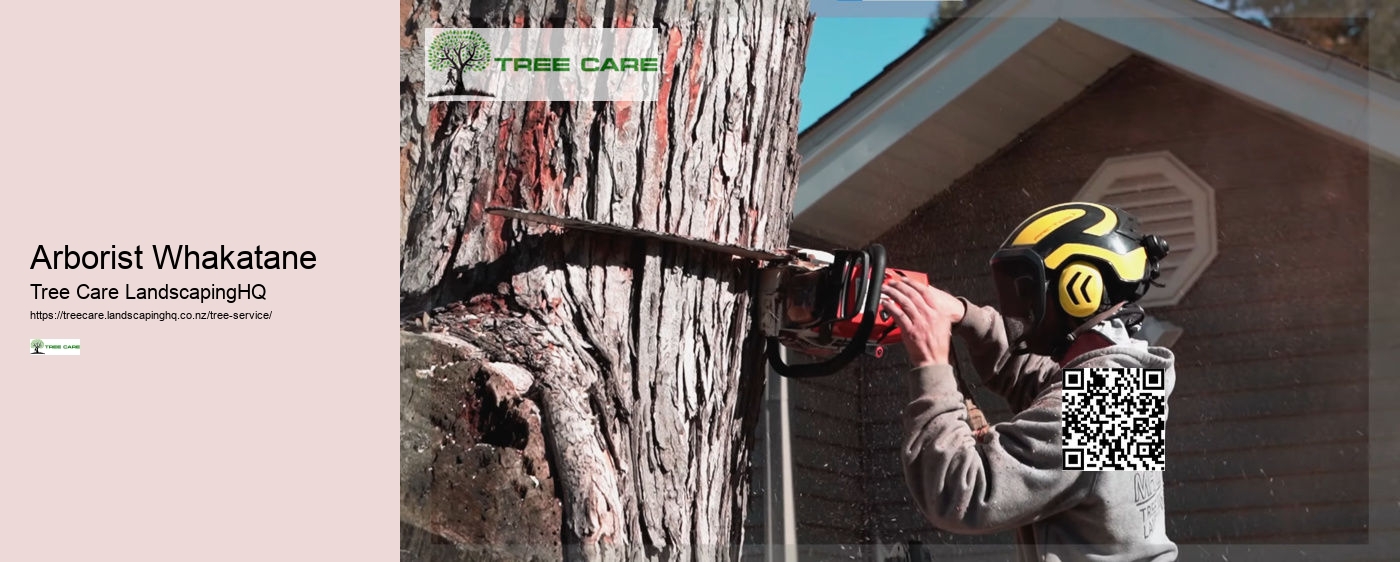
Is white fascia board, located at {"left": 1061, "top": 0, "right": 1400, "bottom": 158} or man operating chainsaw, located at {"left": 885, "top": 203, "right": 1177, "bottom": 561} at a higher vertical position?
white fascia board, located at {"left": 1061, "top": 0, "right": 1400, "bottom": 158}

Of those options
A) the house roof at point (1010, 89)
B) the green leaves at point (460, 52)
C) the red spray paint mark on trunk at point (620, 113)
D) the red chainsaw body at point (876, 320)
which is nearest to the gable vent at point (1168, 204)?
the house roof at point (1010, 89)

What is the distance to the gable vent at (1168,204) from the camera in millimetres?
5344

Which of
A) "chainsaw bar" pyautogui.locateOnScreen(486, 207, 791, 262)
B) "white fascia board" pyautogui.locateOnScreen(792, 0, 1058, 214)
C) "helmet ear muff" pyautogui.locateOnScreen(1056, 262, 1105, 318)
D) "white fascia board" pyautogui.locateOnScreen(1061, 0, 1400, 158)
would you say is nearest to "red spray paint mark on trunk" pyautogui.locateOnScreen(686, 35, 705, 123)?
"chainsaw bar" pyautogui.locateOnScreen(486, 207, 791, 262)

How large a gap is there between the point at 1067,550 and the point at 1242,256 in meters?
3.08

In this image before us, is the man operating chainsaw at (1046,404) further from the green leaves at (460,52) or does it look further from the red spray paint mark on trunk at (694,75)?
the green leaves at (460,52)

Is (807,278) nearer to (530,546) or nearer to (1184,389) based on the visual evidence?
(530,546)

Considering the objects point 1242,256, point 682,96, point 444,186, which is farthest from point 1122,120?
point 444,186

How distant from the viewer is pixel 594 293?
2463 mm

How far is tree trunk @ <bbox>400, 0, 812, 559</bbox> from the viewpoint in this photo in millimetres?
2332

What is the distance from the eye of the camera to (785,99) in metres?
2.74

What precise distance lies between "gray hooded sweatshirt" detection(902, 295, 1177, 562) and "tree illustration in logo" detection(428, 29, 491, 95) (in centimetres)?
106

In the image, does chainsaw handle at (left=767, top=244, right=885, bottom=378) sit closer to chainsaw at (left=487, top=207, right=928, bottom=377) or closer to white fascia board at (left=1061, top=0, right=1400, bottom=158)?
chainsaw at (left=487, top=207, right=928, bottom=377)

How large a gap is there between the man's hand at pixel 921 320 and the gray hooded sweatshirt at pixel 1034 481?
36 millimetres
